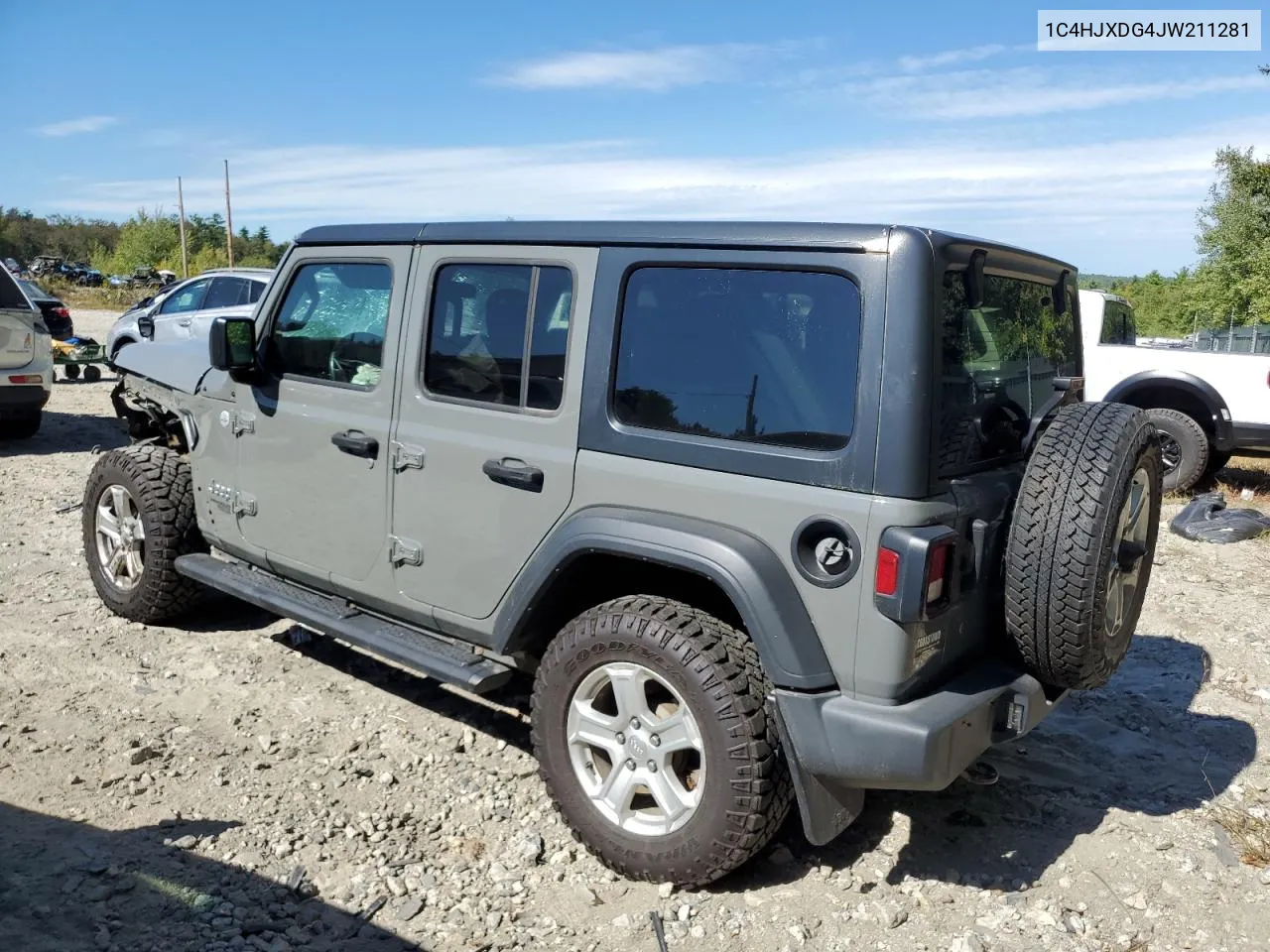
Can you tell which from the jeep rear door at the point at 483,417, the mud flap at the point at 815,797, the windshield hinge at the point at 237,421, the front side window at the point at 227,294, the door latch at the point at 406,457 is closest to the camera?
the mud flap at the point at 815,797

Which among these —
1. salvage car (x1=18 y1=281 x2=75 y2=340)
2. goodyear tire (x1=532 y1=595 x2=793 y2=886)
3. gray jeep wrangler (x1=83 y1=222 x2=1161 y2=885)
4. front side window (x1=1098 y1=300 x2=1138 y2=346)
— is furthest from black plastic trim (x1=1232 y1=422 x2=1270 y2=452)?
salvage car (x1=18 y1=281 x2=75 y2=340)

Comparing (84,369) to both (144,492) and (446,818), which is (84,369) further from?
(446,818)

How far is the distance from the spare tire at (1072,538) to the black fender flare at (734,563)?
644 millimetres

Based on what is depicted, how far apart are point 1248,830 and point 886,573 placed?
201 centimetres

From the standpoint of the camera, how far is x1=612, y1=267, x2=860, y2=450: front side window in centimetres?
279

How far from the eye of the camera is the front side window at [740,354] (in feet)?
9.17

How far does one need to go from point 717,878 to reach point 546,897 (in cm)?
53

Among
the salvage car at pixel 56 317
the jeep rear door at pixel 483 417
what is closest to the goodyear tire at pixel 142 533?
the jeep rear door at pixel 483 417

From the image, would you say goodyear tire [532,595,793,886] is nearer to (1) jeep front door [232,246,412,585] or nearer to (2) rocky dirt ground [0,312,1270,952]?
(2) rocky dirt ground [0,312,1270,952]

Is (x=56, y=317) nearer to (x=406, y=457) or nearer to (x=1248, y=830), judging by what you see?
(x=406, y=457)

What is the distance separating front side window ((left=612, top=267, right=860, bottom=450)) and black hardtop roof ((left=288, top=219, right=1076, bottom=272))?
0.29 feet

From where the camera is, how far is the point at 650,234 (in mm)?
3150

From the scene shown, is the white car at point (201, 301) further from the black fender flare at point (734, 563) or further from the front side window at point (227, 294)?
the black fender flare at point (734, 563)

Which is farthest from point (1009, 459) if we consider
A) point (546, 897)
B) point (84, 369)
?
point (84, 369)
